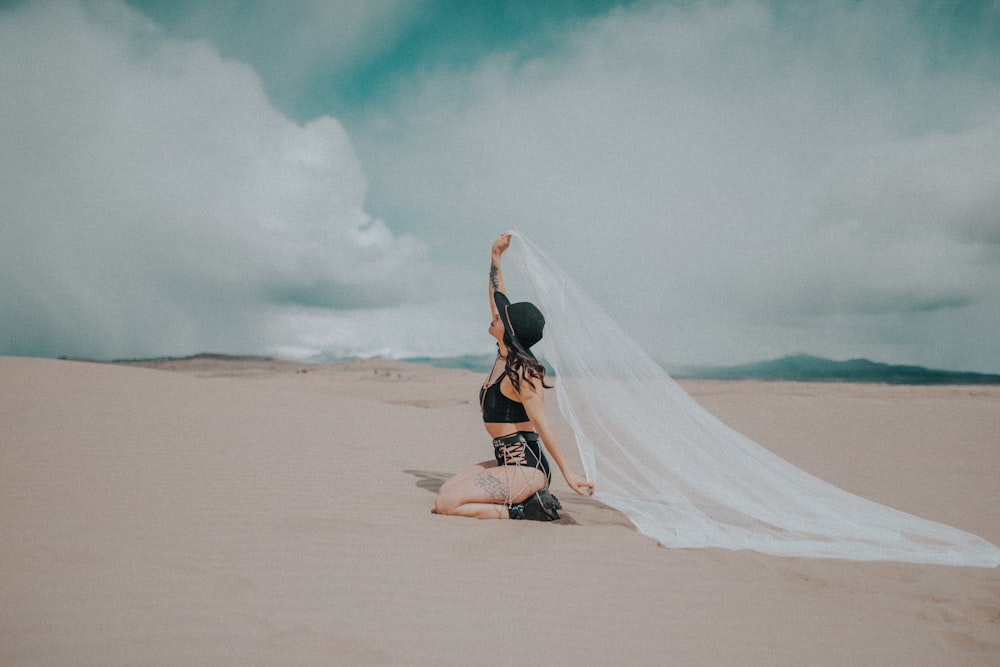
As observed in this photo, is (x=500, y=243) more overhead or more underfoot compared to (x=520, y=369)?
more overhead

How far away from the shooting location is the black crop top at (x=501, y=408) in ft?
13.9

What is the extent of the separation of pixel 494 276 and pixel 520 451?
1.51 meters

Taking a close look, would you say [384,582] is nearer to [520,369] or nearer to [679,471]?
[520,369]

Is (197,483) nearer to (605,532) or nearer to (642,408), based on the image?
(605,532)

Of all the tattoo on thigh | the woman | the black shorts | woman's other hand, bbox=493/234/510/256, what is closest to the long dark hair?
the woman

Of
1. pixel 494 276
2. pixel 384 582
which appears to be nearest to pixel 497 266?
pixel 494 276

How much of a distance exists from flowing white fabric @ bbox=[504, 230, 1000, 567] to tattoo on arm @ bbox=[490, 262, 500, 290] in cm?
35

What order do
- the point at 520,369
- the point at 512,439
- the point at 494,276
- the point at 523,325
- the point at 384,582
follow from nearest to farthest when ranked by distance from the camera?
the point at 384,582, the point at 520,369, the point at 523,325, the point at 512,439, the point at 494,276

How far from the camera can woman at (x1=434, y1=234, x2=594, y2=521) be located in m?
4.00

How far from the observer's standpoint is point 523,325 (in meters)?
4.10

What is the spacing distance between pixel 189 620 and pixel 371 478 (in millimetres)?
3422

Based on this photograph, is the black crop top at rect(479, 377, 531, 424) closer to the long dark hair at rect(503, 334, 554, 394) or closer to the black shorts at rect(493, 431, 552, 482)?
the black shorts at rect(493, 431, 552, 482)

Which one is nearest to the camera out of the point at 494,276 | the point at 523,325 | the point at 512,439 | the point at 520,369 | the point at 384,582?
the point at 384,582

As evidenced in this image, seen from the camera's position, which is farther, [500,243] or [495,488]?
[500,243]
